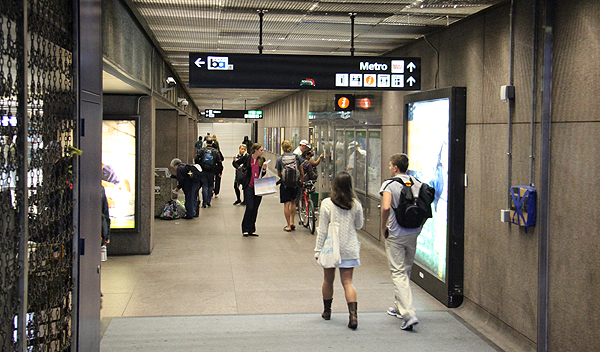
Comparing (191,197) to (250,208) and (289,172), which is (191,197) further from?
(289,172)

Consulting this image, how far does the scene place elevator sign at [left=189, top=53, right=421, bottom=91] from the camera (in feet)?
21.4

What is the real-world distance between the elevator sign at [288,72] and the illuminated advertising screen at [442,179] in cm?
67

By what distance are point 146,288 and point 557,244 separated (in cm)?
448

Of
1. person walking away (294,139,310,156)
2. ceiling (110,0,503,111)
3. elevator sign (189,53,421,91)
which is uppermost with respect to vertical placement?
ceiling (110,0,503,111)

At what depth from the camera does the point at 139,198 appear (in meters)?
8.92

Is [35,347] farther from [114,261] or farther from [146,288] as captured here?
[114,261]

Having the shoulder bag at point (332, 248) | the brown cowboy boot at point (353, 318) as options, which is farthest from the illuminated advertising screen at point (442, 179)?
the shoulder bag at point (332, 248)

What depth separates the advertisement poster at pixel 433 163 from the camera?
21.8 feet

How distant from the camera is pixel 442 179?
6.68 m

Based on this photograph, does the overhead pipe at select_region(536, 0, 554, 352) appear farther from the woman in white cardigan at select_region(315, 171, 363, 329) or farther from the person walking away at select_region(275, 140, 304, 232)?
the person walking away at select_region(275, 140, 304, 232)

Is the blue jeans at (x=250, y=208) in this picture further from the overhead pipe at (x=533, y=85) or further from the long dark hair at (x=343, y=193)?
the overhead pipe at (x=533, y=85)

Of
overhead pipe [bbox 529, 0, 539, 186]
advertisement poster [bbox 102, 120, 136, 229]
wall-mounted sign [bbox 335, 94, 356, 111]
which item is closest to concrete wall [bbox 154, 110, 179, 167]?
wall-mounted sign [bbox 335, 94, 356, 111]

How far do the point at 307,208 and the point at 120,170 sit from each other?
12.6ft

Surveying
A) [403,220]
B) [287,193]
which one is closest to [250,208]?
[287,193]
